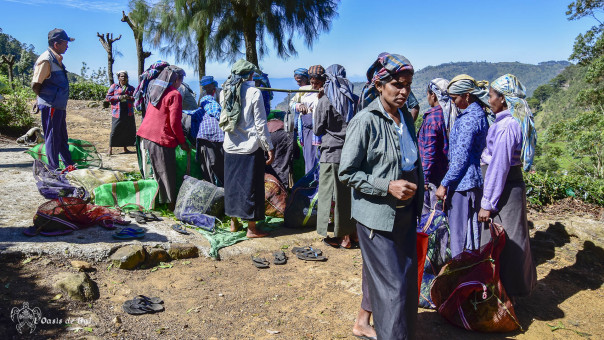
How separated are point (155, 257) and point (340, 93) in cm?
258

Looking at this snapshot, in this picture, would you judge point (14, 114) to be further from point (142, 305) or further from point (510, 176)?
point (510, 176)

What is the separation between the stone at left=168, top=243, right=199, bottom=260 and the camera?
433 centimetres

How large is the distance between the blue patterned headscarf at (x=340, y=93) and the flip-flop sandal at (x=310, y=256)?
4.98ft

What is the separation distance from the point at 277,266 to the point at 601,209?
4.47m

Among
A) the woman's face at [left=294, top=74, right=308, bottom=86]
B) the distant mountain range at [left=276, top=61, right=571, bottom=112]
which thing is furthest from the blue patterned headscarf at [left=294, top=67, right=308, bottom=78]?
the distant mountain range at [left=276, top=61, right=571, bottom=112]

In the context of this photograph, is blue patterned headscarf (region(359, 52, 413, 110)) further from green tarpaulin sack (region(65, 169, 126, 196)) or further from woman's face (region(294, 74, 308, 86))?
woman's face (region(294, 74, 308, 86))

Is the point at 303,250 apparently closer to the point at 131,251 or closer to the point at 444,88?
the point at 131,251

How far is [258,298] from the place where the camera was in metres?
3.74

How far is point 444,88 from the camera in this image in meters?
4.61

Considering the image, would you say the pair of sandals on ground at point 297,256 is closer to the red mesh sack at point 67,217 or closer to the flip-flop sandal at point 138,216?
the flip-flop sandal at point 138,216

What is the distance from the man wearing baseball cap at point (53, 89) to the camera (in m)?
5.67

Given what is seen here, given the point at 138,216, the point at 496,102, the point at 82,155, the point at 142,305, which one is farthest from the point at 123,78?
the point at 496,102

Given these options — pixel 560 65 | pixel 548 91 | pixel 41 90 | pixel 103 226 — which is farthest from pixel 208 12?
pixel 560 65

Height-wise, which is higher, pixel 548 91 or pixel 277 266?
pixel 548 91
